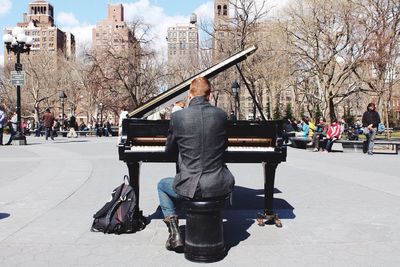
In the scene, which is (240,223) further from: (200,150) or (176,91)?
(176,91)

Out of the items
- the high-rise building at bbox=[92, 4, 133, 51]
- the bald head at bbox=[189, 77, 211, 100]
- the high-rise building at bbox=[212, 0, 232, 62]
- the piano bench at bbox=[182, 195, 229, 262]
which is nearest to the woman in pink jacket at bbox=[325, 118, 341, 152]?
the bald head at bbox=[189, 77, 211, 100]

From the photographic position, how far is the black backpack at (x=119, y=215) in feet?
16.7

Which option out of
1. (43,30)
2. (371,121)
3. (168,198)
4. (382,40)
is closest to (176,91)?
(168,198)

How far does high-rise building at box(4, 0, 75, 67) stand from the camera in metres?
121

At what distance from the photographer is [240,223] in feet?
18.7

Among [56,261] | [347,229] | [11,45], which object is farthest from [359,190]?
[11,45]

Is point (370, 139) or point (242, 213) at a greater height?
point (370, 139)

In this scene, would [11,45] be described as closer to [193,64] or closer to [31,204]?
[31,204]

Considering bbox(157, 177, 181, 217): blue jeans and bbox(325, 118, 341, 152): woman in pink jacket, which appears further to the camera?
bbox(325, 118, 341, 152): woman in pink jacket

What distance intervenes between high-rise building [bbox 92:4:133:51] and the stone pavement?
3463cm

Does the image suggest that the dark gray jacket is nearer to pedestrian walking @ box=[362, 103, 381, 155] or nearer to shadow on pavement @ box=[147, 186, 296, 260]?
shadow on pavement @ box=[147, 186, 296, 260]

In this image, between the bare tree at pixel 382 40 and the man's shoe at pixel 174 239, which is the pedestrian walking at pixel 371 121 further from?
the man's shoe at pixel 174 239

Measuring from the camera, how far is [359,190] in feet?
26.8

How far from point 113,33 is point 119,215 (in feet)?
181
